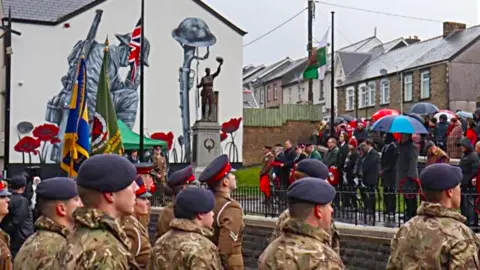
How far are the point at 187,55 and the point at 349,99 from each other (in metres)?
21.7

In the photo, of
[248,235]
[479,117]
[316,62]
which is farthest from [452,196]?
[316,62]

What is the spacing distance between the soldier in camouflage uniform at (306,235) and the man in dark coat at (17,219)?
6.62 metres

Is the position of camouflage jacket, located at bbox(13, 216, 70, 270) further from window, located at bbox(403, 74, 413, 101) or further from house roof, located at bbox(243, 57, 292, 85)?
house roof, located at bbox(243, 57, 292, 85)

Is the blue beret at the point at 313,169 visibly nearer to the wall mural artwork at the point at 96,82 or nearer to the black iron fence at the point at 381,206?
the black iron fence at the point at 381,206

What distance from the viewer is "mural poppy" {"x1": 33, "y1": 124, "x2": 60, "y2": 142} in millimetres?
34062

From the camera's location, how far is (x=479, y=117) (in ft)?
60.6

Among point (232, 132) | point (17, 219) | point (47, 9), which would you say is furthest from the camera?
point (232, 132)

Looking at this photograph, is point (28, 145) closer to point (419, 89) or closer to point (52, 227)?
point (419, 89)

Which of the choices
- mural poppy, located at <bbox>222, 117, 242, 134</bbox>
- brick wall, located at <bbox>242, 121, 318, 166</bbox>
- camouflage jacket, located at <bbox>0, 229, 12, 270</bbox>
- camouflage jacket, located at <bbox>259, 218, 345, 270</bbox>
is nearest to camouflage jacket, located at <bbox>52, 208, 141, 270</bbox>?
camouflage jacket, located at <bbox>259, 218, 345, 270</bbox>

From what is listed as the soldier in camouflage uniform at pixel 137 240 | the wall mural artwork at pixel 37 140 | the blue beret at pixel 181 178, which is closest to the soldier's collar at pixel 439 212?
the soldier in camouflage uniform at pixel 137 240

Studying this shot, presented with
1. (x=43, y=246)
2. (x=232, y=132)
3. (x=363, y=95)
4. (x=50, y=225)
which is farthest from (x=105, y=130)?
(x=363, y=95)

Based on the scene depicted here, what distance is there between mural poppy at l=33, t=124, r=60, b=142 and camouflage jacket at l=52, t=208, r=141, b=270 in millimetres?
31074

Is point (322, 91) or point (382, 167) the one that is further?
point (322, 91)

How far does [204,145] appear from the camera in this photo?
84.2 feet
